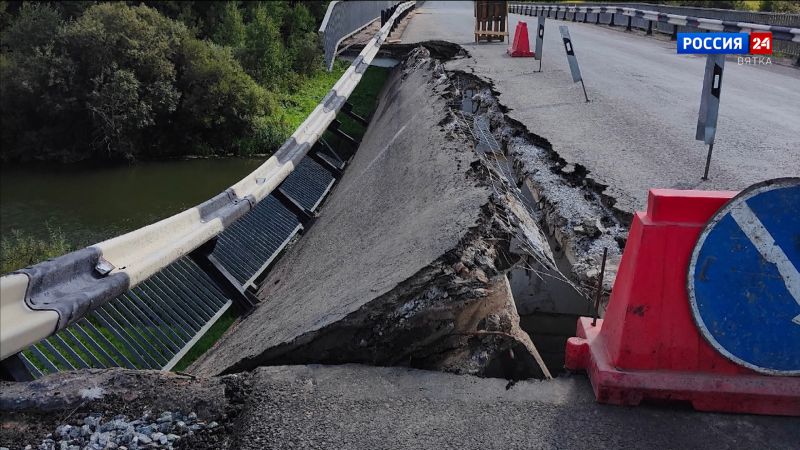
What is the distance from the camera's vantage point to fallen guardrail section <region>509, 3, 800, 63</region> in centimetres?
1266

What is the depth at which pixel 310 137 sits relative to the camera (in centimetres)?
1170

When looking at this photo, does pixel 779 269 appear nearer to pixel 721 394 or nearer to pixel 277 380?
pixel 721 394

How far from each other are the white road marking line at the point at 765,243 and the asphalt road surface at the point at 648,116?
2407 millimetres

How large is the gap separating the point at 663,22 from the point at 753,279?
20.4 meters

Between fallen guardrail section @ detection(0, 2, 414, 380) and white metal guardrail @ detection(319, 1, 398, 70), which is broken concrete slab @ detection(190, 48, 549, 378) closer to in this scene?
fallen guardrail section @ detection(0, 2, 414, 380)

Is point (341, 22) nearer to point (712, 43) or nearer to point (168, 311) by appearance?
point (168, 311)

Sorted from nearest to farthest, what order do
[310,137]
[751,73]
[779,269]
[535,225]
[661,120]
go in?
[779,269], [535,225], [661,120], [310,137], [751,73]

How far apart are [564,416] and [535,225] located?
2337 mm

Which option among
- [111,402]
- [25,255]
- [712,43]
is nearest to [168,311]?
[111,402]

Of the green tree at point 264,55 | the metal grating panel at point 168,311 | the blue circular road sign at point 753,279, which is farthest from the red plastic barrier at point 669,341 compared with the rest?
the green tree at point 264,55

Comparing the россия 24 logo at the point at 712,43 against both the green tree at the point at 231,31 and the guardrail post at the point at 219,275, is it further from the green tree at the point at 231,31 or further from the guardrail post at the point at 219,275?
the green tree at the point at 231,31

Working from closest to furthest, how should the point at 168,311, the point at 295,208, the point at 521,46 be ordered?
the point at 168,311
the point at 295,208
the point at 521,46

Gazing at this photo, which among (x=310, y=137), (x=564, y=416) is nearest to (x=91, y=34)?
(x=310, y=137)

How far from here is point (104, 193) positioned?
2061cm
